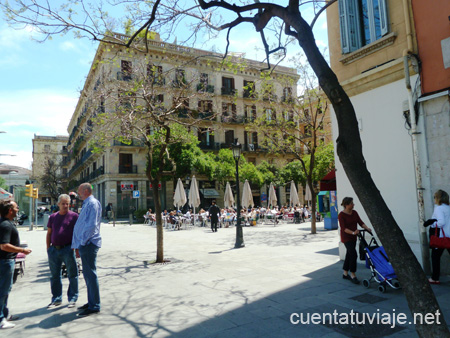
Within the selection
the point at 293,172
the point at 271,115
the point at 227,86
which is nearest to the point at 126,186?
the point at 227,86

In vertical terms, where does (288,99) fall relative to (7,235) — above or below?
above

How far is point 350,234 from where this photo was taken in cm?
595

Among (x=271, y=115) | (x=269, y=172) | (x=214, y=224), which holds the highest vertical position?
(x=271, y=115)

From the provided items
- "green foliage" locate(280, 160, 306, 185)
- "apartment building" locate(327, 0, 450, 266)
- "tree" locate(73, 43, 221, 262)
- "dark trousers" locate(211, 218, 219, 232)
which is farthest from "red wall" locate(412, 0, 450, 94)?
"green foliage" locate(280, 160, 306, 185)

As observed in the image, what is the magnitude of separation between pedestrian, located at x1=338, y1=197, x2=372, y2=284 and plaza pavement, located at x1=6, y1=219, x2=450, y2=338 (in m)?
0.24

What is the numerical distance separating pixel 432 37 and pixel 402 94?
1189mm

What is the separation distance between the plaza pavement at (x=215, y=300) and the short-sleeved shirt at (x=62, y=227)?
41.3 inches

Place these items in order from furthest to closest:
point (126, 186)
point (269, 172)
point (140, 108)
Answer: point (269, 172)
point (126, 186)
point (140, 108)

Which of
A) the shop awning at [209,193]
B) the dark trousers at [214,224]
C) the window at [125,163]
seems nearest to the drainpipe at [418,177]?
the dark trousers at [214,224]

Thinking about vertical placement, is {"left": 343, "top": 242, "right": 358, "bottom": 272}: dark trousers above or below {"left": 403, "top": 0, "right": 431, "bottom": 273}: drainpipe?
below

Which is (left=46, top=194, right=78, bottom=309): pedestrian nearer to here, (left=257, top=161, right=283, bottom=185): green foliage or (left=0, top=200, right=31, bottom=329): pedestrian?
(left=0, top=200, right=31, bottom=329): pedestrian

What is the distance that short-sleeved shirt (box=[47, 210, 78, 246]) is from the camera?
5090 millimetres

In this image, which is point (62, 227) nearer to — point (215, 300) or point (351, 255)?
point (215, 300)

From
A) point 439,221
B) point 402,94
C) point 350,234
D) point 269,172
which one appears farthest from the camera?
point 269,172
